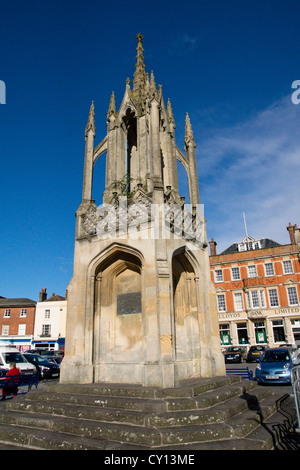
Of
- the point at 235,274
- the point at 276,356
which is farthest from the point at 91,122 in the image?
the point at 235,274

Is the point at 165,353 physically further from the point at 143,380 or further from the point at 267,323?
the point at 267,323

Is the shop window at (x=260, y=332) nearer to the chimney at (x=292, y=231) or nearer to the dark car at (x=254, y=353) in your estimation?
the dark car at (x=254, y=353)

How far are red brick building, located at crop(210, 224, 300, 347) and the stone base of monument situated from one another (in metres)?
30.3

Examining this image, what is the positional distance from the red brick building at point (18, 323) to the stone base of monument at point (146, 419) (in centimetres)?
3912

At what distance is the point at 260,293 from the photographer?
122 ft

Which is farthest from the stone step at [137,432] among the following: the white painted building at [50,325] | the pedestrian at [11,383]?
the white painted building at [50,325]

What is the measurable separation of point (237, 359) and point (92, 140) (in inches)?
947

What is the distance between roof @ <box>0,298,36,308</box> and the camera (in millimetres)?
44459

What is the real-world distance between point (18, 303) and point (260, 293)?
33602 mm

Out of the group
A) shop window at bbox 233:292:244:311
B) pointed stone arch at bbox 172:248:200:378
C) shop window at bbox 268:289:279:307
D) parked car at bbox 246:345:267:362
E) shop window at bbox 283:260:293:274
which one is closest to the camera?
pointed stone arch at bbox 172:248:200:378

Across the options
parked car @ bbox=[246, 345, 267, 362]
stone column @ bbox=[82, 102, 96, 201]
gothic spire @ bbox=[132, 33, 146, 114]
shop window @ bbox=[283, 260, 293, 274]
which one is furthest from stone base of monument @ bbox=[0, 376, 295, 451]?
shop window @ bbox=[283, 260, 293, 274]

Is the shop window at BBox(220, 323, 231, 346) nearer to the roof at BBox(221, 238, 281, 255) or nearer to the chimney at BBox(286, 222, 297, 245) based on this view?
the roof at BBox(221, 238, 281, 255)

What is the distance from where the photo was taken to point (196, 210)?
1136 cm

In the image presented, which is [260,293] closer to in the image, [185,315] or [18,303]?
[185,315]
